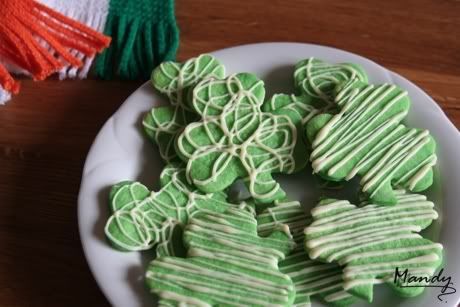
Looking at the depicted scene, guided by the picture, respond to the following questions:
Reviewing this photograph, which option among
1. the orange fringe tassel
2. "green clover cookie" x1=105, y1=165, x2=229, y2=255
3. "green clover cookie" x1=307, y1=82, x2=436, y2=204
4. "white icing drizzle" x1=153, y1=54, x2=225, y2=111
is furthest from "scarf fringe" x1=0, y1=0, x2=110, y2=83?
"green clover cookie" x1=307, y1=82, x2=436, y2=204

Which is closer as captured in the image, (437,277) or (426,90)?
(437,277)

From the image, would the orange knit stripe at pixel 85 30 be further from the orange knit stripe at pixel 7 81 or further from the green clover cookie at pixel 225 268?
the green clover cookie at pixel 225 268

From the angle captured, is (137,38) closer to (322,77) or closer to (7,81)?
(7,81)

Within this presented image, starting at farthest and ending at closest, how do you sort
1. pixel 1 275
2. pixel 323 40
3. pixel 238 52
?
pixel 323 40 < pixel 238 52 < pixel 1 275

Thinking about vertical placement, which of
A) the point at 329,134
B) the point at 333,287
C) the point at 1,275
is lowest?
the point at 1,275

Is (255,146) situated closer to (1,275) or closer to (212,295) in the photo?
(212,295)

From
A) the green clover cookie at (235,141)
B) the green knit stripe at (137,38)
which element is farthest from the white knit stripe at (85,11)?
the green clover cookie at (235,141)

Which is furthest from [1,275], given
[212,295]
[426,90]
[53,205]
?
[426,90]
